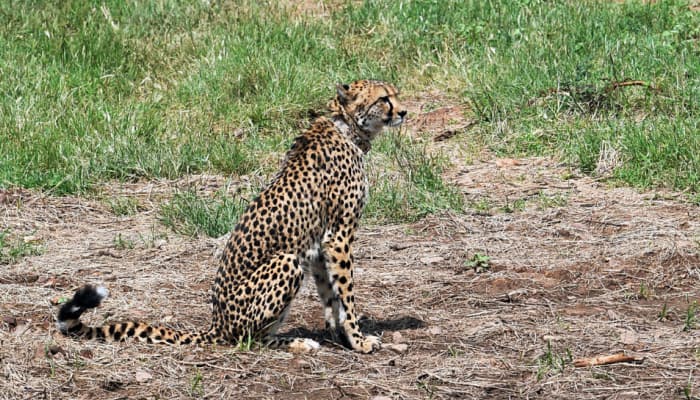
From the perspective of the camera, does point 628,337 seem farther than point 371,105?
No

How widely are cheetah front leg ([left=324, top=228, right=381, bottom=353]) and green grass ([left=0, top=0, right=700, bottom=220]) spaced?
1838mm

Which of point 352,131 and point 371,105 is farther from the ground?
point 371,105

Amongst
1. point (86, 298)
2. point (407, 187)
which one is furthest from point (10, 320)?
point (407, 187)

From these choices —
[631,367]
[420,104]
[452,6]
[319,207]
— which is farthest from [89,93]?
[631,367]

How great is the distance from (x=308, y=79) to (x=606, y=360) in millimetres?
4599

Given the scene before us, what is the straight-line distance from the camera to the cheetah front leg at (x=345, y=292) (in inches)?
197

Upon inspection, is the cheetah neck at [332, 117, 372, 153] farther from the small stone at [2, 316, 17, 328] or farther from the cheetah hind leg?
the small stone at [2, 316, 17, 328]

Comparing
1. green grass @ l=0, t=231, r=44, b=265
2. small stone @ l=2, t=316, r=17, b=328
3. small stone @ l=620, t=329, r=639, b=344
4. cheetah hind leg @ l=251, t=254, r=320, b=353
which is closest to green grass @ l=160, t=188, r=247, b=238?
green grass @ l=0, t=231, r=44, b=265

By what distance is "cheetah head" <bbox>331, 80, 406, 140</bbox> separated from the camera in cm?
526

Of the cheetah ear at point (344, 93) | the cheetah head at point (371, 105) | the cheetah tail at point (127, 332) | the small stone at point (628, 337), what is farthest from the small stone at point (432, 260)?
the cheetah tail at point (127, 332)

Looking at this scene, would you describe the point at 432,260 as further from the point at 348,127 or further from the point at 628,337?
the point at 628,337

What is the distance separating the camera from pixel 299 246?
4910 millimetres

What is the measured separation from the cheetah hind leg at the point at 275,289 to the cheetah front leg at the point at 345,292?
0.25 m

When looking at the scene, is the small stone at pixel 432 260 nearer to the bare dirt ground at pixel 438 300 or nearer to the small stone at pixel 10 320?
the bare dirt ground at pixel 438 300
